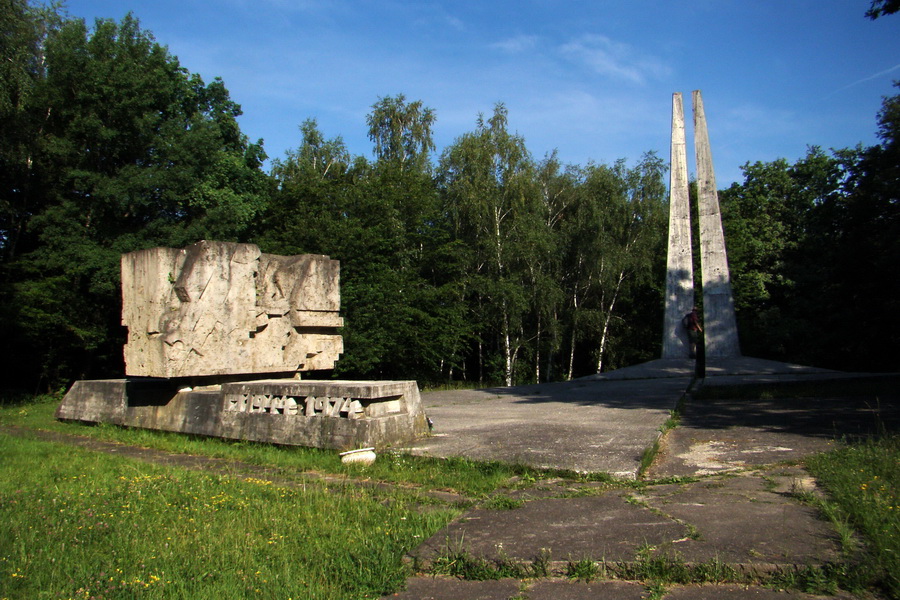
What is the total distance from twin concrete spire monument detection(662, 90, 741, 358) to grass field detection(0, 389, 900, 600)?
15.1 meters

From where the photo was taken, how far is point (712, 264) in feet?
64.7

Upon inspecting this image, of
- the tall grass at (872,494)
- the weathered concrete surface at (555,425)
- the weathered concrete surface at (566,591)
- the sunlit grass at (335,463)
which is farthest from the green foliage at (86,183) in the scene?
the tall grass at (872,494)

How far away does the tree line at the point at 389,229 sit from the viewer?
16781 mm

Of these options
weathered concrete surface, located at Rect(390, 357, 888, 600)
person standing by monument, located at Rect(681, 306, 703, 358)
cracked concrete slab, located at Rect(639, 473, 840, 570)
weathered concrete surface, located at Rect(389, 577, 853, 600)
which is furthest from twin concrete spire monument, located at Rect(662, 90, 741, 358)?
weathered concrete surface, located at Rect(389, 577, 853, 600)

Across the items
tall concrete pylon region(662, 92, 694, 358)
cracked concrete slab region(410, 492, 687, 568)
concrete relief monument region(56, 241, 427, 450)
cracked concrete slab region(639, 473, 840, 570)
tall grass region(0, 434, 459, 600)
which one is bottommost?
tall grass region(0, 434, 459, 600)

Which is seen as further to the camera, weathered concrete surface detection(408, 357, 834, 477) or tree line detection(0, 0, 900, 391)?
tree line detection(0, 0, 900, 391)

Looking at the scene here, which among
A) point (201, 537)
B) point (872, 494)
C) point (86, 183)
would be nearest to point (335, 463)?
point (201, 537)

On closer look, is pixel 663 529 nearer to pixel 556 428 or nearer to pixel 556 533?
pixel 556 533

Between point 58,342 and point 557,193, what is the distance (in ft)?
66.0

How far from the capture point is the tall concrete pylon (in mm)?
20016

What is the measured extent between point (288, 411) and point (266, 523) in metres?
2.74

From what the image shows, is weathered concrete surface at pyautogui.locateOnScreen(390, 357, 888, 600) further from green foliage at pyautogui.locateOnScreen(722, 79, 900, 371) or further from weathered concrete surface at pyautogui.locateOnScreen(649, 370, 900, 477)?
green foliage at pyautogui.locateOnScreen(722, 79, 900, 371)

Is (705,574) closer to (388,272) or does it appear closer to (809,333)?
(388,272)

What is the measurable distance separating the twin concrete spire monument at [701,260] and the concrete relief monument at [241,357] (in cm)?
1392
